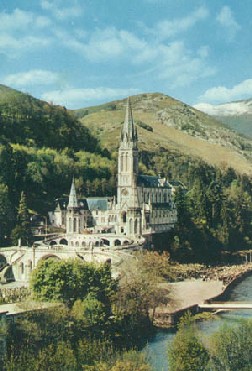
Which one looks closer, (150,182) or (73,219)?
(73,219)

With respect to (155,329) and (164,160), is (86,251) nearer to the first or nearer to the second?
(155,329)

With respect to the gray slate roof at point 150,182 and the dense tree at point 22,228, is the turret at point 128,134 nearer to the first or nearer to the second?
the gray slate roof at point 150,182

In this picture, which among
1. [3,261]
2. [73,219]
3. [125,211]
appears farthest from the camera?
[125,211]

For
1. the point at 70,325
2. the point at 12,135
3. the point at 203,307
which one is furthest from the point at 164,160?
the point at 70,325

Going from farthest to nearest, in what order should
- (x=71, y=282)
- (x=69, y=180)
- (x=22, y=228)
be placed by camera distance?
(x=69, y=180) → (x=22, y=228) → (x=71, y=282)

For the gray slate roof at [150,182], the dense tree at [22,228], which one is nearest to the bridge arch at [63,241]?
the dense tree at [22,228]

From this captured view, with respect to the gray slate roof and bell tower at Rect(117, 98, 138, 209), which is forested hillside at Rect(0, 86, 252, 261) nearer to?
the gray slate roof

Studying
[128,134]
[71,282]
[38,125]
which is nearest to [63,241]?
[128,134]

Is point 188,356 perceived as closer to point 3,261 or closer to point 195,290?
point 195,290
